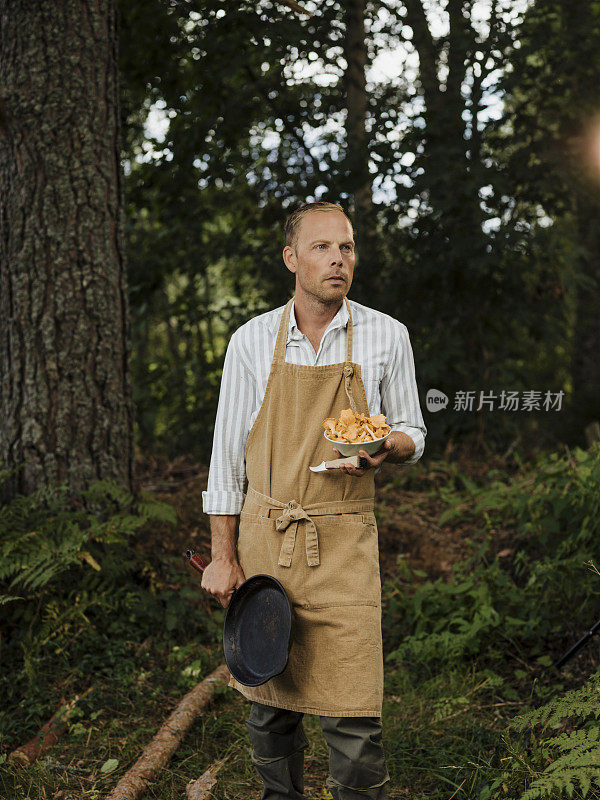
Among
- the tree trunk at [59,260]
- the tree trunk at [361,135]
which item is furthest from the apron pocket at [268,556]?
the tree trunk at [361,135]

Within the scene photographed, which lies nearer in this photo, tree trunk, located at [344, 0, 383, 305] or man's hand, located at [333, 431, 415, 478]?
man's hand, located at [333, 431, 415, 478]

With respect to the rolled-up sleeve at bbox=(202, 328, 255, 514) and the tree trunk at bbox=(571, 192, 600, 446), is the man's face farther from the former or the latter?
the tree trunk at bbox=(571, 192, 600, 446)

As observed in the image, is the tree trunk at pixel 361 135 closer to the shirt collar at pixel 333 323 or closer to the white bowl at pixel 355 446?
the shirt collar at pixel 333 323

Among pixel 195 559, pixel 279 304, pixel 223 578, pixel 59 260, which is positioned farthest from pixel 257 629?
pixel 279 304

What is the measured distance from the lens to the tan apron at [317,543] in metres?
2.52

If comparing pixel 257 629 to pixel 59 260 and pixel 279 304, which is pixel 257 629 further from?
pixel 279 304

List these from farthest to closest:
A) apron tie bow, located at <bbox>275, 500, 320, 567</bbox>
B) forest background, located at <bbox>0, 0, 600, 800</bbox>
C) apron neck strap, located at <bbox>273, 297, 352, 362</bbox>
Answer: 1. forest background, located at <bbox>0, 0, 600, 800</bbox>
2. apron neck strap, located at <bbox>273, 297, 352, 362</bbox>
3. apron tie bow, located at <bbox>275, 500, 320, 567</bbox>

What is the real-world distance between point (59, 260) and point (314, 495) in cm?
302

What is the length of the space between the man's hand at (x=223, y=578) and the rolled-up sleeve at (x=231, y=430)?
19 cm

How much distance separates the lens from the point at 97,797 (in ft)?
10.4

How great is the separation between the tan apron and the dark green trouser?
69 millimetres

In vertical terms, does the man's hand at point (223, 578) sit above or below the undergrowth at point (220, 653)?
above

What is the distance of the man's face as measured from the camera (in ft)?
8.59

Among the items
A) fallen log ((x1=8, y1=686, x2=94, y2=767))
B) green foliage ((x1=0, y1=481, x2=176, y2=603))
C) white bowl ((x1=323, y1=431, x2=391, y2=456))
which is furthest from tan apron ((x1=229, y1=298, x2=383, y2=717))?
green foliage ((x1=0, y1=481, x2=176, y2=603))
